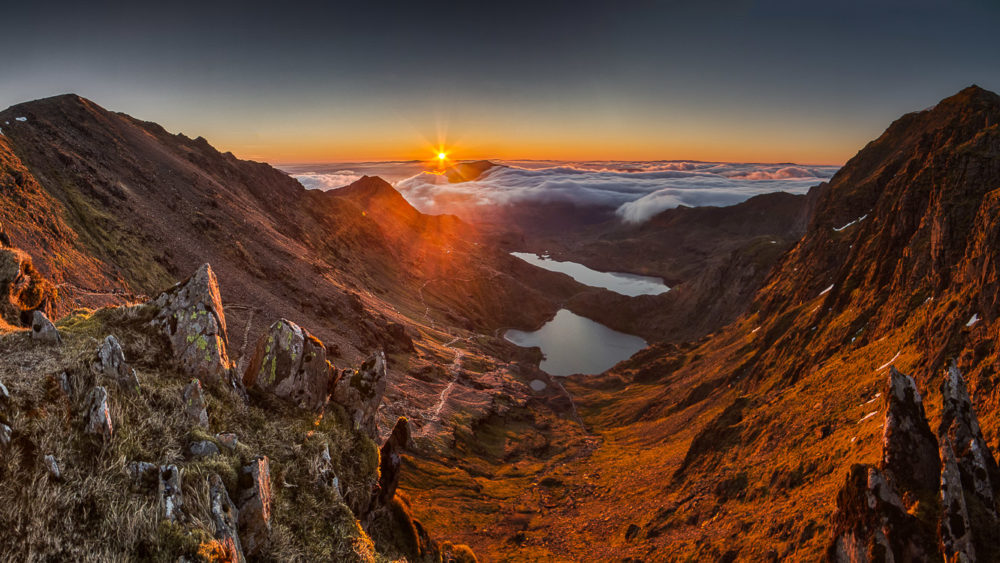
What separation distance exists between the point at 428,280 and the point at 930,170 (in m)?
130

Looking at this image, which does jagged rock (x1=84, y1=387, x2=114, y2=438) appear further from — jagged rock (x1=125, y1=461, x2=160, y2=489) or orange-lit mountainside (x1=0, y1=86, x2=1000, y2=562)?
jagged rock (x1=125, y1=461, x2=160, y2=489)

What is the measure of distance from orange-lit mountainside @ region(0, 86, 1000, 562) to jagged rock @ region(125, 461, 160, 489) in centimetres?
5

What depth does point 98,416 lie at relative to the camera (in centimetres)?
883

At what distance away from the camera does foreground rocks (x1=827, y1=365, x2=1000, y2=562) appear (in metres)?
17.7

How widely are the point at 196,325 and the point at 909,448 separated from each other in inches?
1187

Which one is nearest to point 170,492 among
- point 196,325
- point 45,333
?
point 45,333

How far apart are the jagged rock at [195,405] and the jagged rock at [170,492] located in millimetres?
2326

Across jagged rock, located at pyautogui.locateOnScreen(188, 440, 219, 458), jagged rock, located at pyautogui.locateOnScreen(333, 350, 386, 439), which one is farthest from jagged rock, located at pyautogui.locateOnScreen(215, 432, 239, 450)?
jagged rock, located at pyautogui.locateOnScreen(333, 350, 386, 439)

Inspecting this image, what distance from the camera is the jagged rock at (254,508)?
948 centimetres

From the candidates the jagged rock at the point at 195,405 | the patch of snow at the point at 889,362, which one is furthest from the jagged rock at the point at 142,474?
the patch of snow at the point at 889,362

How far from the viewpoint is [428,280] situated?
520ft

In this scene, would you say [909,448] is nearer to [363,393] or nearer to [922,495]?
[922,495]

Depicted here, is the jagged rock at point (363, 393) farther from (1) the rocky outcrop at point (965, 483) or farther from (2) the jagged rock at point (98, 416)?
A: (1) the rocky outcrop at point (965, 483)

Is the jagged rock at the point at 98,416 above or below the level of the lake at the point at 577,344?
above
